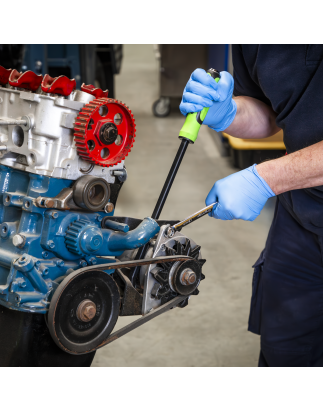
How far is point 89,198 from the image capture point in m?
0.92

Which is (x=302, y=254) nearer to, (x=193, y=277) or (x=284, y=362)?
(x=284, y=362)

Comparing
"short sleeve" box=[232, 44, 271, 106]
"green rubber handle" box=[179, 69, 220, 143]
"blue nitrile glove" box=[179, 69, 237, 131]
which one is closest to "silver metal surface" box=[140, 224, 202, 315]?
"green rubber handle" box=[179, 69, 220, 143]

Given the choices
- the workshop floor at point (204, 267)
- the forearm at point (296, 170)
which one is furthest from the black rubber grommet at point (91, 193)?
the workshop floor at point (204, 267)

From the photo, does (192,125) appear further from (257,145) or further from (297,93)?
(257,145)

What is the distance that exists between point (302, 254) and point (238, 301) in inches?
39.1

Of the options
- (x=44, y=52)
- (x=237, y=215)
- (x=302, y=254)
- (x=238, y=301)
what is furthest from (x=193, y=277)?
(x=44, y=52)

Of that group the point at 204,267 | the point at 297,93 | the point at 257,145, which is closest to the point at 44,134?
the point at 297,93

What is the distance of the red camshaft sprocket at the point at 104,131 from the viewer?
886 mm

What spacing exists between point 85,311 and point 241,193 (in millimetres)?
480

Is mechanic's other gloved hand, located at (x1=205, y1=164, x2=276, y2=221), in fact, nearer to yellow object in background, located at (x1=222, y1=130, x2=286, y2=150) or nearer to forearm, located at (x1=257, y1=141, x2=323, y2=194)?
forearm, located at (x1=257, y1=141, x2=323, y2=194)

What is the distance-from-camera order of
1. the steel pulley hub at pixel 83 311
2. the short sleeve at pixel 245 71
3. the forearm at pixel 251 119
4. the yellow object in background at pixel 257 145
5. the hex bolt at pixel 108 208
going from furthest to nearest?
the yellow object in background at pixel 257 145 < the forearm at pixel 251 119 < the short sleeve at pixel 245 71 < the hex bolt at pixel 108 208 < the steel pulley hub at pixel 83 311

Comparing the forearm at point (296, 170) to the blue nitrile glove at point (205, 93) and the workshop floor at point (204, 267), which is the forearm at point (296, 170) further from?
the workshop floor at point (204, 267)

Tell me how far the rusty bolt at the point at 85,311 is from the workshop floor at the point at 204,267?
1013 millimetres

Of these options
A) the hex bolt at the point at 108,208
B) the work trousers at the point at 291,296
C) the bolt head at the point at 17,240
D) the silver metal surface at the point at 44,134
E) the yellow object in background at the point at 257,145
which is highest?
the silver metal surface at the point at 44,134
